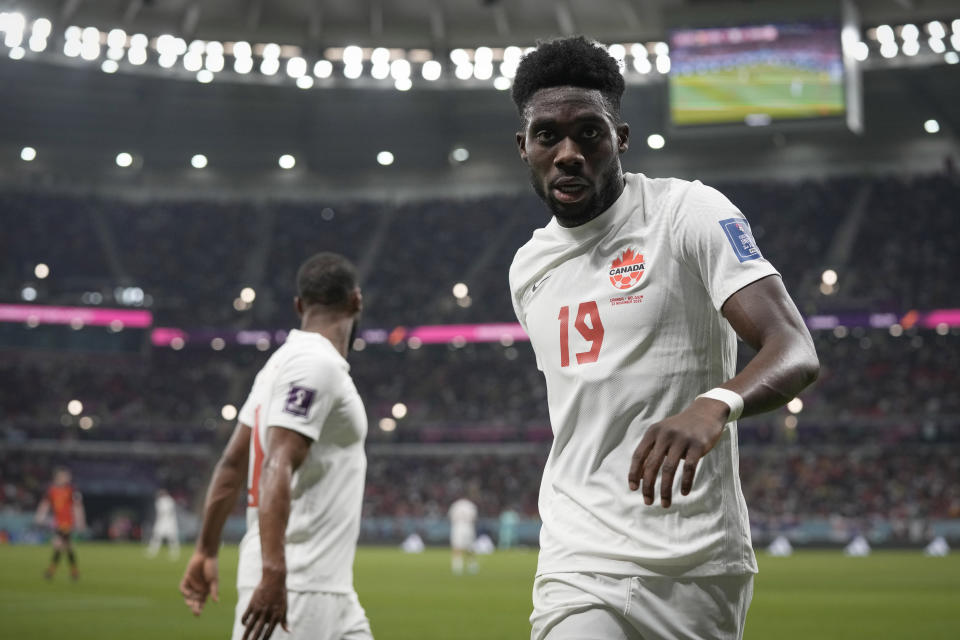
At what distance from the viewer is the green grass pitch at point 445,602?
42.2ft

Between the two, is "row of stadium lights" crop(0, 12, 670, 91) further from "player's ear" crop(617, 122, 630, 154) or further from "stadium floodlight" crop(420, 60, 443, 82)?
"player's ear" crop(617, 122, 630, 154)

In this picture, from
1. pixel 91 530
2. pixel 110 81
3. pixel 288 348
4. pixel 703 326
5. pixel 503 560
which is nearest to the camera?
pixel 703 326

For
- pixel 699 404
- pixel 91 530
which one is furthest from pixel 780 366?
pixel 91 530

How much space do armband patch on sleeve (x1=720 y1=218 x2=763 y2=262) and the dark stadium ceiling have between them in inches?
1382

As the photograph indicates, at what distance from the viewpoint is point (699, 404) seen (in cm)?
242

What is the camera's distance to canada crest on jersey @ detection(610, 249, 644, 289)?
9.92 feet

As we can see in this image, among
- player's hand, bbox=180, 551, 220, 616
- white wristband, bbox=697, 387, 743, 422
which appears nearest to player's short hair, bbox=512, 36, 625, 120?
white wristband, bbox=697, 387, 743, 422

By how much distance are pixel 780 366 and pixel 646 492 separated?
443 mm

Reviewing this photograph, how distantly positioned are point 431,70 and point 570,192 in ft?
135

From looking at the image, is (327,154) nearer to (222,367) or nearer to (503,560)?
(222,367)

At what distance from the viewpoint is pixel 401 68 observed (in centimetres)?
4303

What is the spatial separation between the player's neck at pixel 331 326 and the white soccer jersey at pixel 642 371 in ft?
6.95

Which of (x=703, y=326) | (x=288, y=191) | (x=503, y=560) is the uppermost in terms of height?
(x=288, y=191)

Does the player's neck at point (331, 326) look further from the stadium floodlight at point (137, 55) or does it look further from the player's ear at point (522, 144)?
the stadium floodlight at point (137, 55)
